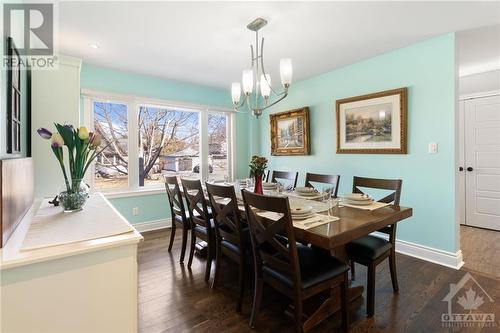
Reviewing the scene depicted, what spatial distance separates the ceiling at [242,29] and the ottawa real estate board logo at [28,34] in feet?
0.38

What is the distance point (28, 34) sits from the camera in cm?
208

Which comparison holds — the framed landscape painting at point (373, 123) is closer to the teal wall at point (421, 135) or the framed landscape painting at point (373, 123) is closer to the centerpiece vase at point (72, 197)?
the teal wall at point (421, 135)

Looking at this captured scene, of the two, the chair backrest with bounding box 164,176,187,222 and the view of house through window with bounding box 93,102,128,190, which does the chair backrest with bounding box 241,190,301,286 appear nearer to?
the chair backrest with bounding box 164,176,187,222

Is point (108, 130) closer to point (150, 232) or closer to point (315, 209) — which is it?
point (150, 232)

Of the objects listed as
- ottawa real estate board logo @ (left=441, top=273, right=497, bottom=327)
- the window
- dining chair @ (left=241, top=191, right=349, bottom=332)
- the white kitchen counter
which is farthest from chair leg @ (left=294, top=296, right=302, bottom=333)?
the window

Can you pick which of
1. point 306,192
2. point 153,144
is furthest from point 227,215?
point 153,144

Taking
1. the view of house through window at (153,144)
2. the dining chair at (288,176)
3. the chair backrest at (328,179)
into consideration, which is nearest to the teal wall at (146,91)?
the view of house through window at (153,144)

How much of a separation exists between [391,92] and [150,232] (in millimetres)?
3707

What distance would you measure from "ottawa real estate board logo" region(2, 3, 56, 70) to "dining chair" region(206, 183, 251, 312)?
4.53ft

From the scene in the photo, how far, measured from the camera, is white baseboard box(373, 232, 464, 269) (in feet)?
8.27

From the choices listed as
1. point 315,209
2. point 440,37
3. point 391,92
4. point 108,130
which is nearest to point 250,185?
point 315,209

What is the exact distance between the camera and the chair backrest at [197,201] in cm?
222

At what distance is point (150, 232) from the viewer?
3693 millimetres

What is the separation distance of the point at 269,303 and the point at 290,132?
2862 millimetres
